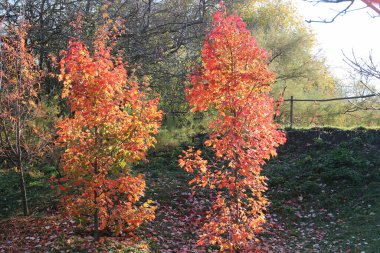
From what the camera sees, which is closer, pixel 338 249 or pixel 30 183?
pixel 338 249

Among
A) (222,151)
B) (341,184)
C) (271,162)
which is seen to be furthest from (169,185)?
(222,151)

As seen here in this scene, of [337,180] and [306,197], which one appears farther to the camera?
[337,180]

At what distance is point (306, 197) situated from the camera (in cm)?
846

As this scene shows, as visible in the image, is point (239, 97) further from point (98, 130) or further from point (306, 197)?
point (306, 197)

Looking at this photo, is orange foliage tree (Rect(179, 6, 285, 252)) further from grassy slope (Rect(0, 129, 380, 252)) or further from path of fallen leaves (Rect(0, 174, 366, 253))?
grassy slope (Rect(0, 129, 380, 252))

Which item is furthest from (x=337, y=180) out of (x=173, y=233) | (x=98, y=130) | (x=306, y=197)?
(x=98, y=130)

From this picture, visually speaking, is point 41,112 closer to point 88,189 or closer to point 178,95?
point 88,189

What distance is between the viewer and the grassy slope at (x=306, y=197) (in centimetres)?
649

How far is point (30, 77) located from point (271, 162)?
655 centimetres

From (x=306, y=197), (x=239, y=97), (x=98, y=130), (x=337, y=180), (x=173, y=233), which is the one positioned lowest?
(x=173, y=233)

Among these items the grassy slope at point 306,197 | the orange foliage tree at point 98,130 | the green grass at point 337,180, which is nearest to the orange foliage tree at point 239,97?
the orange foliage tree at point 98,130

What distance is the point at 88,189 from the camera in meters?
5.29

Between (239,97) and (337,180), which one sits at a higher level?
(239,97)

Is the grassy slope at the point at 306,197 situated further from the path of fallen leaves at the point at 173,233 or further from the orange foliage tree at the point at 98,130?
the orange foliage tree at the point at 98,130
